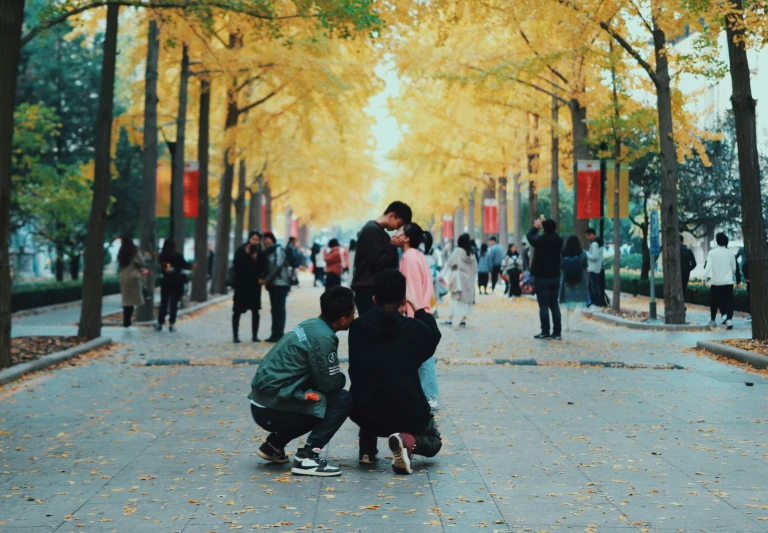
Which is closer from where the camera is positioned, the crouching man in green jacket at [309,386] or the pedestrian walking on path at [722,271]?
the crouching man in green jacket at [309,386]

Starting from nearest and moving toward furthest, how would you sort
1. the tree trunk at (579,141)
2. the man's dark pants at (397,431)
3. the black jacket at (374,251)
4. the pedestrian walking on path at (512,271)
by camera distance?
the man's dark pants at (397,431) → the black jacket at (374,251) → the tree trunk at (579,141) → the pedestrian walking on path at (512,271)

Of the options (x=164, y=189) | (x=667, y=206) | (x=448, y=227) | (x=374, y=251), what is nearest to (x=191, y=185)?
(x=164, y=189)

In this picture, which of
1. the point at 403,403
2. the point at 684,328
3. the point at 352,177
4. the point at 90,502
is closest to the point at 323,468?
the point at 403,403

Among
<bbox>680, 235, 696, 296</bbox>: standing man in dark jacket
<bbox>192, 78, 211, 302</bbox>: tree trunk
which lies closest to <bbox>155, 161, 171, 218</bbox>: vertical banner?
<bbox>192, 78, 211, 302</bbox>: tree trunk

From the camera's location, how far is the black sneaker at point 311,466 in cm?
730

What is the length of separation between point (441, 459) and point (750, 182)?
→ 34.7 ft

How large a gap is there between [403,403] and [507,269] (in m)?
27.5

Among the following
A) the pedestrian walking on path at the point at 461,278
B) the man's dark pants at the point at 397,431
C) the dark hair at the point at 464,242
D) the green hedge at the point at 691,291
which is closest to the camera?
the man's dark pants at the point at 397,431

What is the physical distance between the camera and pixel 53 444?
8672 millimetres

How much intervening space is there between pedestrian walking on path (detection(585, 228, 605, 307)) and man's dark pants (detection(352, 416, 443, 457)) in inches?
774

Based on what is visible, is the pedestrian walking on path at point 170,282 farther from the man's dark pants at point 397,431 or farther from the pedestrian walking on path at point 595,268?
the man's dark pants at point 397,431

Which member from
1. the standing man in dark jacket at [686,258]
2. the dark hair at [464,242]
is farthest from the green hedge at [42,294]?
the standing man in dark jacket at [686,258]

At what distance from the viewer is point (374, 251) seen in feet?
32.5

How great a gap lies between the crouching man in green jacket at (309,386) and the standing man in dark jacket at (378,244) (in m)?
2.23
